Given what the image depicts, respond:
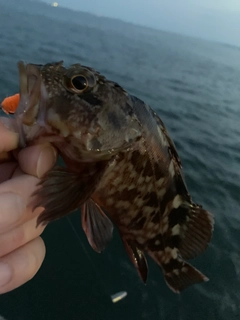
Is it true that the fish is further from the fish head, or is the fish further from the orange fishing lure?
the orange fishing lure

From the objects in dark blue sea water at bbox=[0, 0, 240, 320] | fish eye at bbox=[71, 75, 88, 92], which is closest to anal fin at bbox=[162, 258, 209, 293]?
fish eye at bbox=[71, 75, 88, 92]

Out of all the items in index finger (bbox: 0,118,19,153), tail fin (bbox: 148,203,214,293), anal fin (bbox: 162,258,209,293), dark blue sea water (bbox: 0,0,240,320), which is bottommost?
dark blue sea water (bbox: 0,0,240,320)

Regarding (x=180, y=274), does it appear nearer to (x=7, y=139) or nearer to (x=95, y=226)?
(x=95, y=226)

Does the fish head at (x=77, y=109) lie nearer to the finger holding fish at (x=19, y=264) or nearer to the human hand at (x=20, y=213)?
the human hand at (x=20, y=213)

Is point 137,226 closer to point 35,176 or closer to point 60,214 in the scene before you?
point 60,214

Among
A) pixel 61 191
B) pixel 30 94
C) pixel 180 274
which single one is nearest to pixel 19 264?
pixel 61 191

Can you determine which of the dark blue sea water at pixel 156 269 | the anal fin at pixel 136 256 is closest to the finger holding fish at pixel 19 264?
the anal fin at pixel 136 256

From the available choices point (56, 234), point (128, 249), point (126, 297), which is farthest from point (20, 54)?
point (128, 249)
